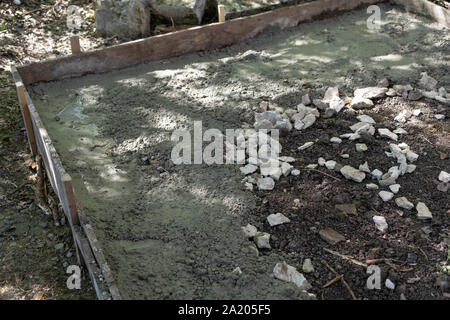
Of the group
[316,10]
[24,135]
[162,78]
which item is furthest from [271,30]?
[24,135]

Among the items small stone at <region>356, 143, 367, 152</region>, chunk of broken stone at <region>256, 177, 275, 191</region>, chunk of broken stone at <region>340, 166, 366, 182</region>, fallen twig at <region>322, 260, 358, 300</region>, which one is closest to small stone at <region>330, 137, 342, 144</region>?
small stone at <region>356, 143, 367, 152</region>

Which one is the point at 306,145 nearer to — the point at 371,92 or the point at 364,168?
the point at 364,168

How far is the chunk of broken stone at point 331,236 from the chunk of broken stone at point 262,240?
42 centimetres

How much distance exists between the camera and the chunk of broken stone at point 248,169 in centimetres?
456

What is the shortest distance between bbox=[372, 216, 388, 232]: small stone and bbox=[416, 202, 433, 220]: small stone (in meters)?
0.31

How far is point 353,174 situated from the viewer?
14.8 feet

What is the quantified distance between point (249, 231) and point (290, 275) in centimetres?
53

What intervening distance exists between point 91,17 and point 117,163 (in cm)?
373

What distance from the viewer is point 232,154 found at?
4.79 meters

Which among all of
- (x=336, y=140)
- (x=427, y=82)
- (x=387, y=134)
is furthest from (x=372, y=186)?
(x=427, y=82)

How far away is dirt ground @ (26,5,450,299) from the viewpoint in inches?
144

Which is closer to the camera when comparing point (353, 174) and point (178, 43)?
point (353, 174)

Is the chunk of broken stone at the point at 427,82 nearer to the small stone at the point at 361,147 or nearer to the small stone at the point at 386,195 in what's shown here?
the small stone at the point at 361,147

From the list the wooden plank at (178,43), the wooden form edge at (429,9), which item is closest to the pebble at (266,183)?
the wooden plank at (178,43)
